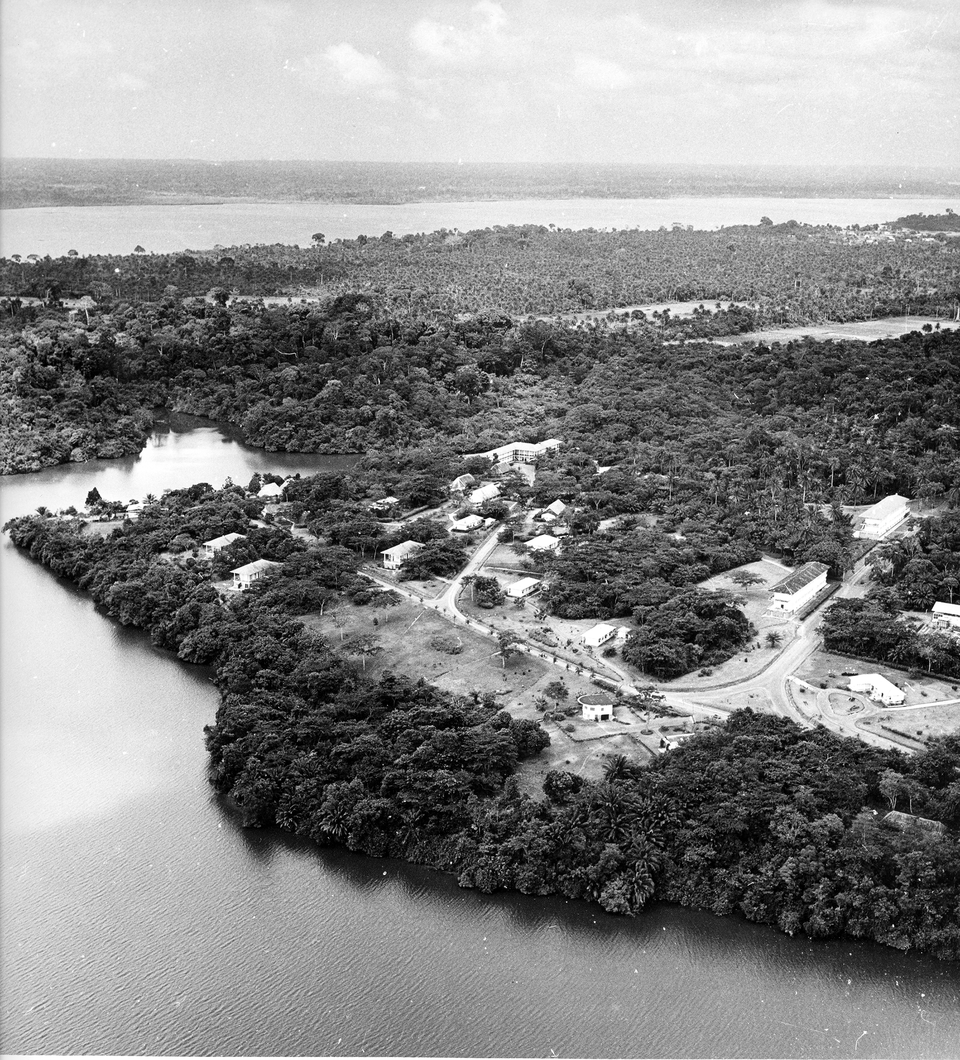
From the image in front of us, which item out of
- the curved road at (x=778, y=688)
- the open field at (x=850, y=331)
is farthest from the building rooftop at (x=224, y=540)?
the open field at (x=850, y=331)

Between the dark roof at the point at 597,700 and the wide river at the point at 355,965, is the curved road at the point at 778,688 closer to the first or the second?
the dark roof at the point at 597,700

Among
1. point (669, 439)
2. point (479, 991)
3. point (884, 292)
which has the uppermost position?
point (884, 292)

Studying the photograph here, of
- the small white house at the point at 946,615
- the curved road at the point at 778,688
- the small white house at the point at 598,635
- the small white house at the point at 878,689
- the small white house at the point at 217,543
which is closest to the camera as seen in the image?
the curved road at the point at 778,688

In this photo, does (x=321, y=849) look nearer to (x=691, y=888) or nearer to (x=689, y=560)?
(x=691, y=888)

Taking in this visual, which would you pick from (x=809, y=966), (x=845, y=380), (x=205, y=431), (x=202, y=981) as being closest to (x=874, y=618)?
(x=809, y=966)

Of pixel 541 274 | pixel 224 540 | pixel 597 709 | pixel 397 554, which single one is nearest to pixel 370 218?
pixel 541 274

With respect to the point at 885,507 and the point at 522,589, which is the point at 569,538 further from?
the point at 885,507
